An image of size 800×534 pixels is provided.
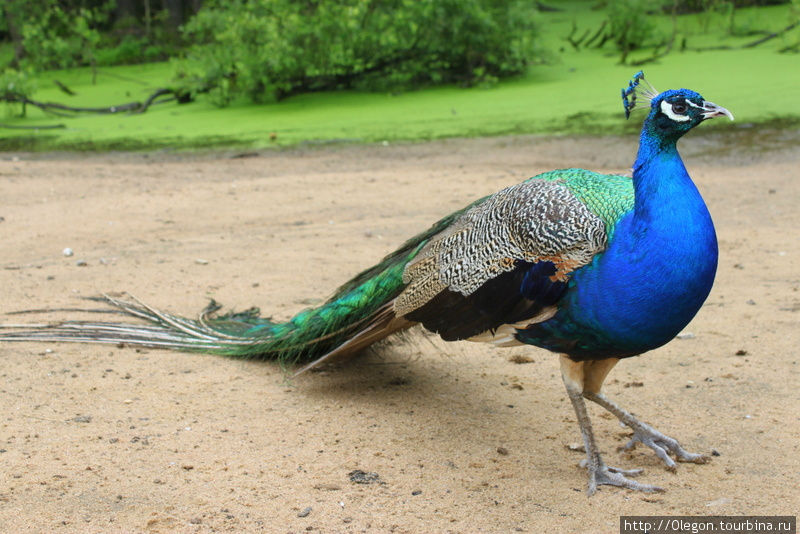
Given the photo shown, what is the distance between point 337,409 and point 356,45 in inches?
311

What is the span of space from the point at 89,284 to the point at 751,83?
7839 mm

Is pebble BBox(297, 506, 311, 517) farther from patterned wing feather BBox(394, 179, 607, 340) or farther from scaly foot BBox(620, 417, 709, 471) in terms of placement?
scaly foot BBox(620, 417, 709, 471)

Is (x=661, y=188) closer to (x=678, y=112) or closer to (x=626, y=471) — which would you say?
(x=678, y=112)

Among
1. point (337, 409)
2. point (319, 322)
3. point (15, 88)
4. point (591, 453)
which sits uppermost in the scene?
point (15, 88)

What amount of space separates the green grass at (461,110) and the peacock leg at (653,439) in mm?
5938

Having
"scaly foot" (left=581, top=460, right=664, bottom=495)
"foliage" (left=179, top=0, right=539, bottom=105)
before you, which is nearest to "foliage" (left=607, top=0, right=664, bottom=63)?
"foliage" (left=179, top=0, right=539, bottom=105)

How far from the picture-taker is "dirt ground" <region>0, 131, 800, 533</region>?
9.29ft

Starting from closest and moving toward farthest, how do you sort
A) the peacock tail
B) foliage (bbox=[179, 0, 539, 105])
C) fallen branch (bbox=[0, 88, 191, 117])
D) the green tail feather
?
the peacock tail, the green tail feather, foliage (bbox=[179, 0, 539, 105]), fallen branch (bbox=[0, 88, 191, 117])

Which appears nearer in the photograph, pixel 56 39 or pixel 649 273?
pixel 649 273

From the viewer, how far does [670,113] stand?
2779mm

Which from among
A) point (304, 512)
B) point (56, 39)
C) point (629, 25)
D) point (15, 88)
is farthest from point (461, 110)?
point (304, 512)

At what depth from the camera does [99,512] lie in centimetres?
274

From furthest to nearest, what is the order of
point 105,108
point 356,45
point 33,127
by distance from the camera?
point 105,108 < point 33,127 < point 356,45

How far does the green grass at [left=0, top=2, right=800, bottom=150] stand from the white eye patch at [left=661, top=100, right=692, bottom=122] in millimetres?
6087
